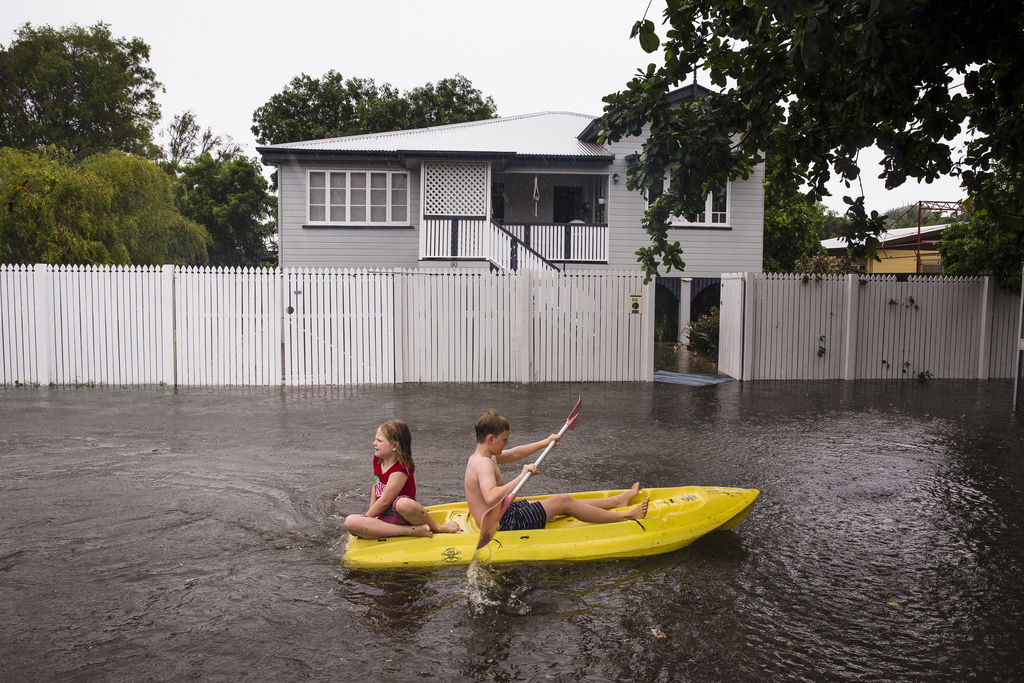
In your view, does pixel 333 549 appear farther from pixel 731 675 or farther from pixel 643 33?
pixel 643 33

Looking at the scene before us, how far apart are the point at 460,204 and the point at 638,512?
1601 centimetres

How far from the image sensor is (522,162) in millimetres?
21047

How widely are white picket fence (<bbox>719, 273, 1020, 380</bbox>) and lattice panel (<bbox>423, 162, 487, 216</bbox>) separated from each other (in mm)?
7590

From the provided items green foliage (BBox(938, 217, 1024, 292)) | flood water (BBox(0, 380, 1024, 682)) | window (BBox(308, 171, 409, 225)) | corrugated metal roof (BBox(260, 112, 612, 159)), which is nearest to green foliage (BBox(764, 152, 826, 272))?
corrugated metal roof (BBox(260, 112, 612, 159))

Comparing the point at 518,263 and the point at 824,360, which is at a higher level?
the point at 518,263

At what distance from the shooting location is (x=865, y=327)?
1542 cm

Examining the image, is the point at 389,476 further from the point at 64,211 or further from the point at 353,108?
the point at 353,108

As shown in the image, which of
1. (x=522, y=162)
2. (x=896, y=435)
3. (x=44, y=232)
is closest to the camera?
(x=896, y=435)

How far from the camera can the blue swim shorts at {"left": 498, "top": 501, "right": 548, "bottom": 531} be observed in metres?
5.37

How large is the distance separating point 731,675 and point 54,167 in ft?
71.6

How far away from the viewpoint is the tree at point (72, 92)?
37.7 metres

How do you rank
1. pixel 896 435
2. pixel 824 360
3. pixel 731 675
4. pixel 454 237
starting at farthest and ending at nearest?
pixel 454 237
pixel 824 360
pixel 896 435
pixel 731 675

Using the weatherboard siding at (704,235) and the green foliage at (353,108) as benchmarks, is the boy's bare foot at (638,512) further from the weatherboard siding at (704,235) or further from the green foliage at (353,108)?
the green foliage at (353,108)

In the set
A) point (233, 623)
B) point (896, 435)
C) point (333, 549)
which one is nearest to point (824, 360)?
point (896, 435)
